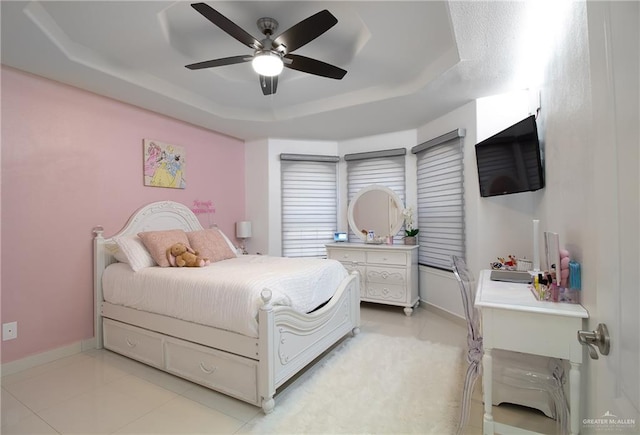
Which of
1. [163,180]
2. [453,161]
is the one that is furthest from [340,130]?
[163,180]

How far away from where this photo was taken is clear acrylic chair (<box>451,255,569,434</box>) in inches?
61.7

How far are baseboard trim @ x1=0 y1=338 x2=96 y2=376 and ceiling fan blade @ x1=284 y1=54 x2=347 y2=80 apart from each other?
308 cm

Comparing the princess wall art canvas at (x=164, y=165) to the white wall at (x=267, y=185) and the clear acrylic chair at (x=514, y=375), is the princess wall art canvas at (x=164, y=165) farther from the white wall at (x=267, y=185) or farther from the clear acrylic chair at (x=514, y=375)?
the clear acrylic chair at (x=514, y=375)

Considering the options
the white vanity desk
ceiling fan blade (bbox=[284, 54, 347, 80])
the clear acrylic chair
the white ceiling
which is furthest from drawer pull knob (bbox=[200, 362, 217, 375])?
the white ceiling

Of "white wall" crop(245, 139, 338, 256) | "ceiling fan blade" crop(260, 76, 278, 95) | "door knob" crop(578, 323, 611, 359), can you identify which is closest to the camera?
"door knob" crop(578, 323, 611, 359)

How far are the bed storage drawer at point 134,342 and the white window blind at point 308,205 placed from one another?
93.5 inches

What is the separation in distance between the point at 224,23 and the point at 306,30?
501 millimetres

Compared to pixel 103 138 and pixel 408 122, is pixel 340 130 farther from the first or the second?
pixel 103 138

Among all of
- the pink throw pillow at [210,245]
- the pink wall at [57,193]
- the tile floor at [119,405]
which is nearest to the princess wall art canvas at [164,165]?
the pink wall at [57,193]

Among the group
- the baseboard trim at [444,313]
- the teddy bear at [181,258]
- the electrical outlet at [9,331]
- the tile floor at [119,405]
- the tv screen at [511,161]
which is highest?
the tv screen at [511,161]

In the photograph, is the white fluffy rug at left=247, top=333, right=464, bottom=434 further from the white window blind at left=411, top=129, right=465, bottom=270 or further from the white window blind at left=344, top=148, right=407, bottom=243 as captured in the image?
the white window blind at left=344, top=148, right=407, bottom=243

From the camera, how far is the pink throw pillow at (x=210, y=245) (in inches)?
123

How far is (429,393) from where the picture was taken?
6.55ft

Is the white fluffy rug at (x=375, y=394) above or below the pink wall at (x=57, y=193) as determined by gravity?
below
